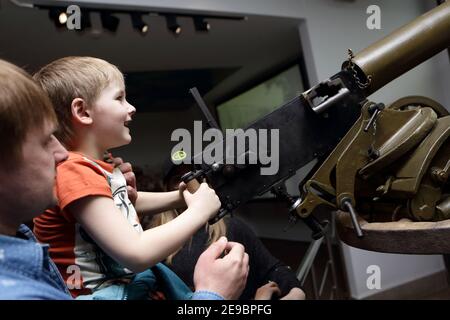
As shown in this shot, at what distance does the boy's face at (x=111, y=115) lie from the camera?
585 millimetres

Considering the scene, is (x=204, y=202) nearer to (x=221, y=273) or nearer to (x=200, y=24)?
(x=221, y=273)

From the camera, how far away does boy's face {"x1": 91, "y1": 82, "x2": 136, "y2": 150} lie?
0.58 meters

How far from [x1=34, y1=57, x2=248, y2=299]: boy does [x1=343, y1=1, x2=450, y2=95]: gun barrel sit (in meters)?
0.41

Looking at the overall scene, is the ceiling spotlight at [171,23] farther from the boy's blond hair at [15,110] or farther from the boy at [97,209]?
the boy's blond hair at [15,110]

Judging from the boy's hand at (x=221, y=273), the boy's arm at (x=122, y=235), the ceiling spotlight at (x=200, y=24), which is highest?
the ceiling spotlight at (x=200, y=24)

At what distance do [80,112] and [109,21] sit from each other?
1.28 m

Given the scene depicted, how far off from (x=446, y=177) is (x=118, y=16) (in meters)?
1.62

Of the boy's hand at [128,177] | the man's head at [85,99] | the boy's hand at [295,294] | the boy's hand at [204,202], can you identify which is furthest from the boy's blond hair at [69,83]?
the boy's hand at [295,294]

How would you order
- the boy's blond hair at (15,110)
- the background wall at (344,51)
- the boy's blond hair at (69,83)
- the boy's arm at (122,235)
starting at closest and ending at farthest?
Result: the boy's blond hair at (15,110) < the boy's arm at (122,235) < the boy's blond hair at (69,83) < the background wall at (344,51)

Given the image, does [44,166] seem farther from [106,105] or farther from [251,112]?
[251,112]

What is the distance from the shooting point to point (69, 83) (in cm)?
58

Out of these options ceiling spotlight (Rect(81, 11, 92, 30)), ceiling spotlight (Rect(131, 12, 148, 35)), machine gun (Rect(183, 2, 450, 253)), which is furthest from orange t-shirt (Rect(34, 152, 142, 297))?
ceiling spotlight (Rect(131, 12, 148, 35))

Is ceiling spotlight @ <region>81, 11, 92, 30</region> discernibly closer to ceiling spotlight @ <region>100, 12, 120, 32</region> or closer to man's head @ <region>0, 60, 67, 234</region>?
ceiling spotlight @ <region>100, 12, 120, 32</region>

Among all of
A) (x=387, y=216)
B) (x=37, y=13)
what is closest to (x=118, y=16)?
(x=37, y=13)
